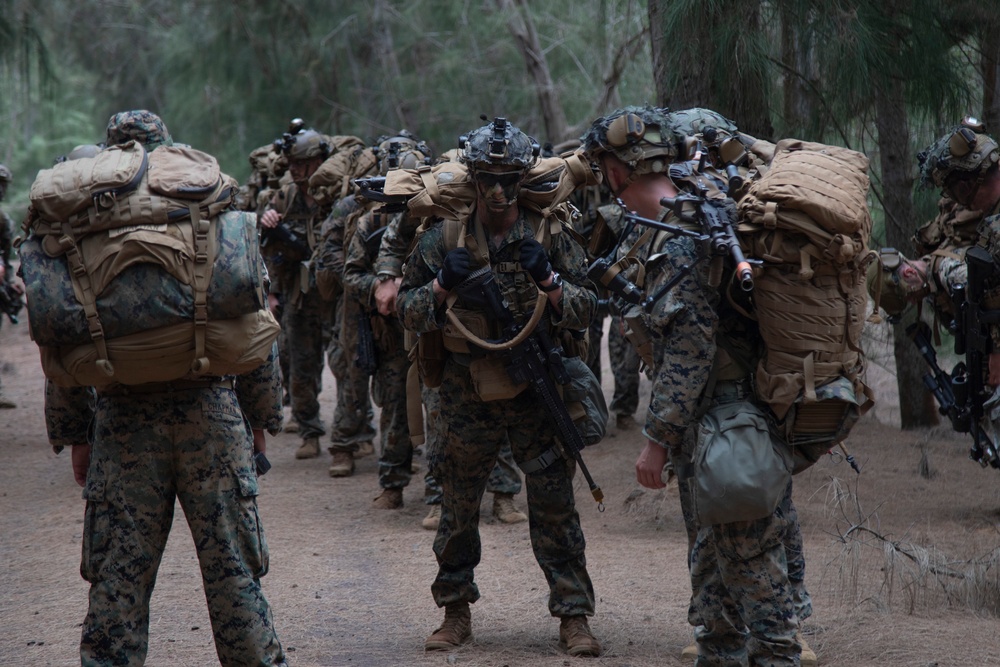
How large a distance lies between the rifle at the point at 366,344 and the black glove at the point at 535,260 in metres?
3.03

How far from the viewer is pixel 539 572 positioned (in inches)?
230

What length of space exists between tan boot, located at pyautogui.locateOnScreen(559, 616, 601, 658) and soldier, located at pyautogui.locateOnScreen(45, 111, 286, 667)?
137cm

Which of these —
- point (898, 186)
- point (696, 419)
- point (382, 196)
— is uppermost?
point (898, 186)

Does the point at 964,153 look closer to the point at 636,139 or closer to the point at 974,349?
the point at 974,349

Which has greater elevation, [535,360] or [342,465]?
[535,360]

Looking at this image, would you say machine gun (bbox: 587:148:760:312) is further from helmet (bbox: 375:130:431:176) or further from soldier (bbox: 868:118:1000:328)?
helmet (bbox: 375:130:431:176)

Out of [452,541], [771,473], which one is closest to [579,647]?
[452,541]

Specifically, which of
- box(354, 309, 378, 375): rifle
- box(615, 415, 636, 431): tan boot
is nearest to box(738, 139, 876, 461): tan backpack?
box(354, 309, 378, 375): rifle

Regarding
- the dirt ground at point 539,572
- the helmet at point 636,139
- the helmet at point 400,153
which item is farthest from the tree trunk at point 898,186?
the helmet at point 636,139

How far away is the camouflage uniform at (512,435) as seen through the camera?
4391 millimetres

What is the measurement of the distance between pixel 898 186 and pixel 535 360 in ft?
14.4

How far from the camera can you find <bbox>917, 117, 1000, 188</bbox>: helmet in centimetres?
564

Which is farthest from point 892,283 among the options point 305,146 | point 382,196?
point 305,146

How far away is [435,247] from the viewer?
4473 millimetres
